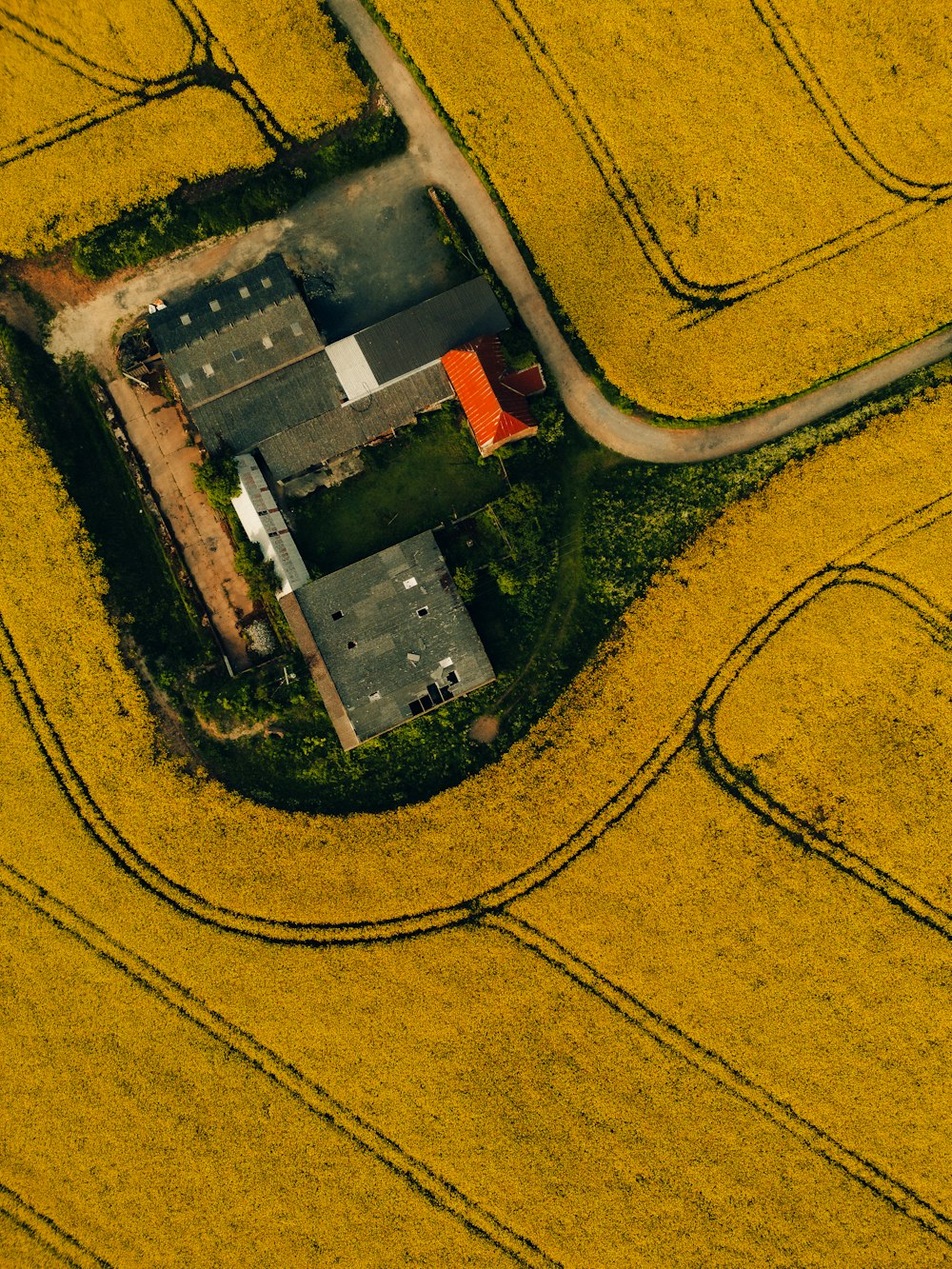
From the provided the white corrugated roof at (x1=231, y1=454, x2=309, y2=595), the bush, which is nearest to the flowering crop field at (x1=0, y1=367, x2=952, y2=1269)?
the bush

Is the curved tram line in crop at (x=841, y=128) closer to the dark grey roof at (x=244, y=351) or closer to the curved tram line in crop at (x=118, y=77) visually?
the curved tram line in crop at (x=118, y=77)

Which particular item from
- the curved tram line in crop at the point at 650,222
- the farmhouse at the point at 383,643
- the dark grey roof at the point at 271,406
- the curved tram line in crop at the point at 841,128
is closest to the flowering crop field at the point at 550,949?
the farmhouse at the point at 383,643

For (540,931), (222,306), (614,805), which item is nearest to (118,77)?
(222,306)

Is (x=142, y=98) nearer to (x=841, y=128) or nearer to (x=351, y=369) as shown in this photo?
(x=351, y=369)

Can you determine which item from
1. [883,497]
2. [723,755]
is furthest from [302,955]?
[883,497]

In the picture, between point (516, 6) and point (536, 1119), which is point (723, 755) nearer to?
point (536, 1119)

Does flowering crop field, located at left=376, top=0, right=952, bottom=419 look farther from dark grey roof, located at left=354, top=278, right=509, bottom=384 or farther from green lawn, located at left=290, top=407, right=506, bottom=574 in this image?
green lawn, located at left=290, top=407, right=506, bottom=574
